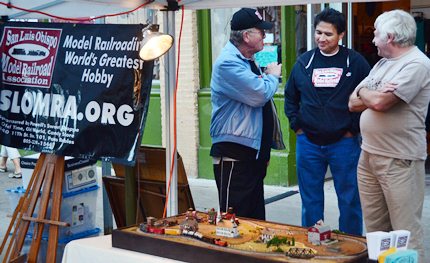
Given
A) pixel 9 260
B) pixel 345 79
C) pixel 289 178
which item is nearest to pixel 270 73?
pixel 345 79

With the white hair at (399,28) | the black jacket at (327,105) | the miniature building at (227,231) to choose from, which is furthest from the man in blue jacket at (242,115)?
the miniature building at (227,231)

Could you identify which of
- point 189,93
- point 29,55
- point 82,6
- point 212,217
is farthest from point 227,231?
point 189,93

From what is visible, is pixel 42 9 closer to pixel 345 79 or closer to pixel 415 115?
pixel 345 79

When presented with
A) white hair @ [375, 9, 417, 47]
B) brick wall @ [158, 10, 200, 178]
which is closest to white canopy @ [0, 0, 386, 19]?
white hair @ [375, 9, 417, 47]

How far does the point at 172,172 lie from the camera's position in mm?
4820

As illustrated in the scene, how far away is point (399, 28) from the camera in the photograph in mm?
4297

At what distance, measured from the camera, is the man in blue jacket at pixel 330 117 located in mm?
5406

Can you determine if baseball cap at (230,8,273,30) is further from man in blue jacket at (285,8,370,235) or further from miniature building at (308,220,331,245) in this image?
miniature building at (308,220,331,245)

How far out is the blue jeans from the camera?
18.0 feet

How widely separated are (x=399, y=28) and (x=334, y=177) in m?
1.62

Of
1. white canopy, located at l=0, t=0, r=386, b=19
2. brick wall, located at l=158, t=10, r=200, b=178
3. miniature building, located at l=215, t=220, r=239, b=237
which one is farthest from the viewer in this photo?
brick wall, located at l=158, t=10, r=200, b=178

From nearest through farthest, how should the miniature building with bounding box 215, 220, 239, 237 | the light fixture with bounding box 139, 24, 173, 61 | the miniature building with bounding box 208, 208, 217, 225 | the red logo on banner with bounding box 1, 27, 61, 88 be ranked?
1. the miniature building with bounding box 215, 220, 239, 237
2. the miniature building with bounding box 208, 208, 217, 225
3. the light fixture with bounding box 139, 24, 173, 61
4. the red logo on banner with bounding box 1, 27, 61, 88

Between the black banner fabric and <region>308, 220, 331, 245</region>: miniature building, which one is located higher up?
the black banner fabric

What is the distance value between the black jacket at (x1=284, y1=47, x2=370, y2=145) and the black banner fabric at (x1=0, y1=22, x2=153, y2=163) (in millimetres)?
1430
